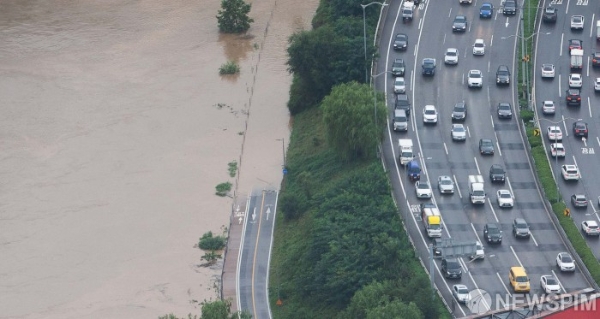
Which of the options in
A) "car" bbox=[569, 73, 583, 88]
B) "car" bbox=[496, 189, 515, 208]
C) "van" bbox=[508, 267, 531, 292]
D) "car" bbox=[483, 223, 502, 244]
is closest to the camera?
"van" bbox=[508, 267, 531, 292]

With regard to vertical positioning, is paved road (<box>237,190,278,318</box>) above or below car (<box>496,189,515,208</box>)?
below

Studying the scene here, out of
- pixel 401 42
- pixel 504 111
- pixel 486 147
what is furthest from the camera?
pixel 401 42

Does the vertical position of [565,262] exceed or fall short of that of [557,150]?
it falls short

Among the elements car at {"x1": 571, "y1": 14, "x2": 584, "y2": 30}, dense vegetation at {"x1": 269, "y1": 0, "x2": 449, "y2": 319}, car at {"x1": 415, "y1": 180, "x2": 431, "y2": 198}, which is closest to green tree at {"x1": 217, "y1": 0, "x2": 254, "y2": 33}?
dense vegetation at {"x1": 269, "y1": 0, "x2": 449, "y2": 319}

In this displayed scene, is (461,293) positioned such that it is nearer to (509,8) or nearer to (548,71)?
(548,71)

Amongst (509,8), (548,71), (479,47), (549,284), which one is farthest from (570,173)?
(509,8)

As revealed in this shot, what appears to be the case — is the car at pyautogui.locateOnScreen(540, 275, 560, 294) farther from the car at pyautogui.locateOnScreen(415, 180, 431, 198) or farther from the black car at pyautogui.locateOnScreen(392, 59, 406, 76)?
the black car at pyautogui.locateOnScreen(392, 59, 406, 76)

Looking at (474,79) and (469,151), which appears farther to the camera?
(474,79)

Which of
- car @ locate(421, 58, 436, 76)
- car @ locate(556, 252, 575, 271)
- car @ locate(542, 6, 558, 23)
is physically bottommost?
car @ locate(556, 252, 575, 271)
